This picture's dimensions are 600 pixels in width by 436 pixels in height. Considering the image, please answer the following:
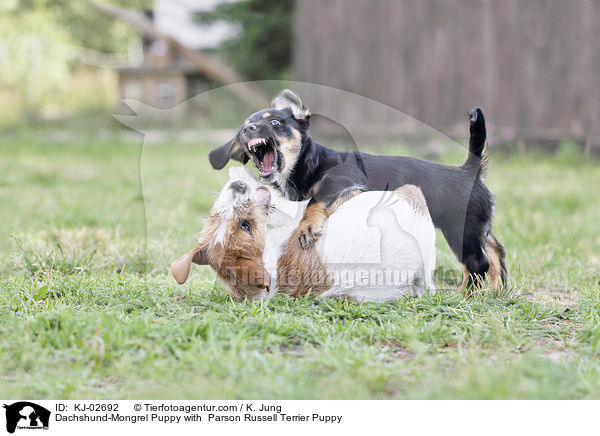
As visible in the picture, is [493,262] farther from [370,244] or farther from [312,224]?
[312,224]

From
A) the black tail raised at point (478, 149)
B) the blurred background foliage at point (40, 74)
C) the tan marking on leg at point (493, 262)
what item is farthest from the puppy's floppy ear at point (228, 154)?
the blurred background foliage at point (40, 74)

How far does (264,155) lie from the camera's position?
10.8 ft

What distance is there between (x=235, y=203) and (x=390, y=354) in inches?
44.8

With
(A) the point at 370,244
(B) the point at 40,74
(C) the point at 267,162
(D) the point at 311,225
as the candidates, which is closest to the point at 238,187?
(C) the point at 267,162

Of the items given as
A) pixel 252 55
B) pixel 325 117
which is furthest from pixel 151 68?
pixel 325 117

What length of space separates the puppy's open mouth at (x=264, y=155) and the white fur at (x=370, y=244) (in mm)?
186

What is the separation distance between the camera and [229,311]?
3.07 meters

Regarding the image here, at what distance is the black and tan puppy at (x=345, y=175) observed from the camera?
10.7 feet

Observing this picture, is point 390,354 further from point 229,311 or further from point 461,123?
point 461,123

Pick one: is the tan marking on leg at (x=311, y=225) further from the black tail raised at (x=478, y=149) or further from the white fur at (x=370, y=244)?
the black tail raised at (x=478, y=149)

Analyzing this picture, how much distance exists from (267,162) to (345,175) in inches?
17.0
